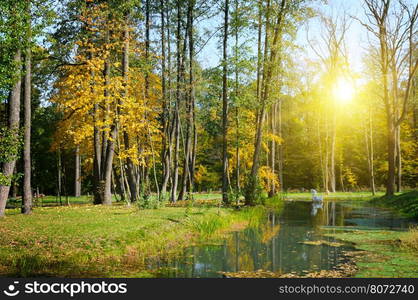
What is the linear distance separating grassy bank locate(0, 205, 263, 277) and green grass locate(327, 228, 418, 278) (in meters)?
4.31

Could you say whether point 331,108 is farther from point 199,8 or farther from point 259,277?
point 259,277

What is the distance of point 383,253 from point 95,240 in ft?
22.6

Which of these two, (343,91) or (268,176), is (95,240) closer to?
(268,176)

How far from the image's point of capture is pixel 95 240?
957cm

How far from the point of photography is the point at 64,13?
2019 cm

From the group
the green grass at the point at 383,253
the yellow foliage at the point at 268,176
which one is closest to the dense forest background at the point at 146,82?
the yellow foliage at the point at 268,176

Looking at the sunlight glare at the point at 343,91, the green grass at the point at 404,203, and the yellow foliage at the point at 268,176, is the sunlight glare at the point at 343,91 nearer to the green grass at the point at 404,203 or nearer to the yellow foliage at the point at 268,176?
the yellow foliage at the point at 268,176

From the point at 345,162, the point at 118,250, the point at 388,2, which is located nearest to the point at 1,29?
the point at 118,250

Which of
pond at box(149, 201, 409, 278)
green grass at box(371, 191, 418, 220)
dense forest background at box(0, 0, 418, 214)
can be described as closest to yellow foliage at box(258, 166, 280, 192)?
dense forest background at box(0, 0, 418, 214)

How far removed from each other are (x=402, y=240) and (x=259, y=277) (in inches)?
214
